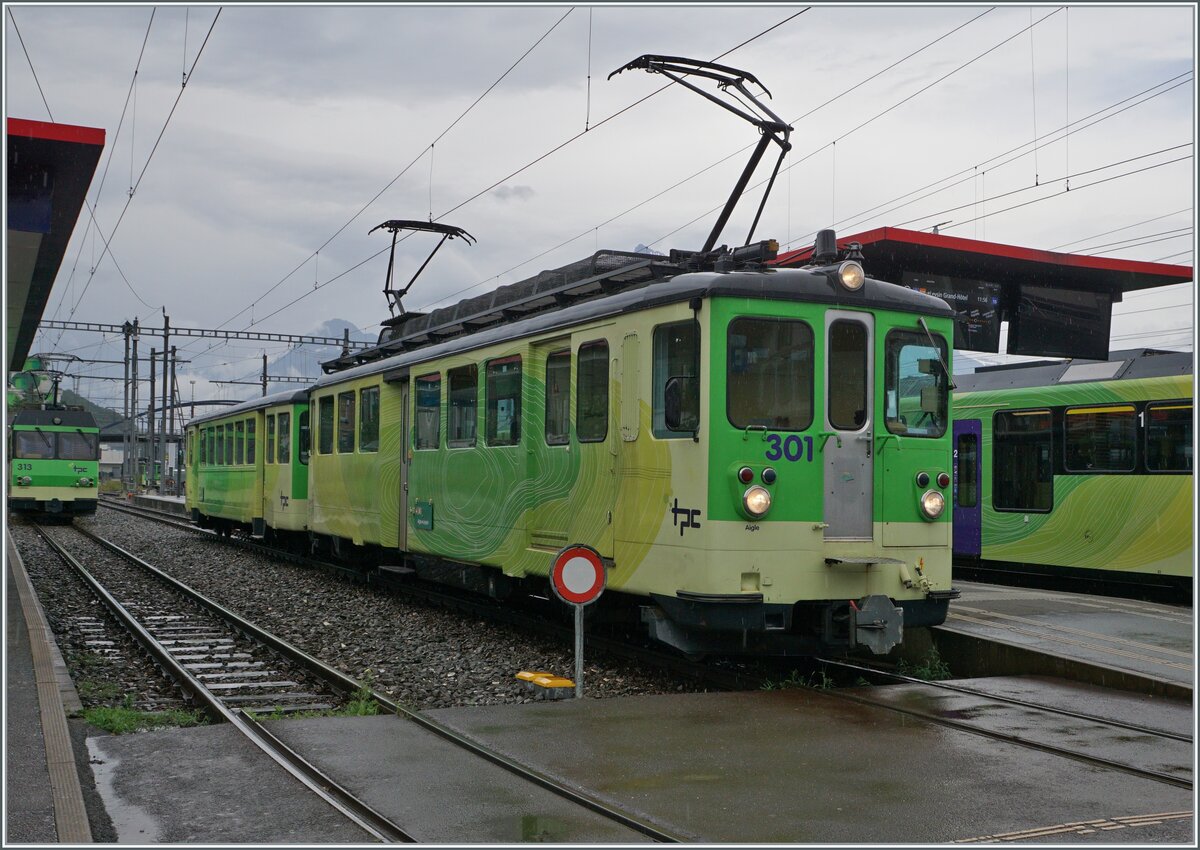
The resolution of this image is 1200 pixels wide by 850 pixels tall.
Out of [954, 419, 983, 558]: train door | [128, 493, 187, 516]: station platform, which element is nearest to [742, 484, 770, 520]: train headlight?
[954, 419, 983, 558]: train door

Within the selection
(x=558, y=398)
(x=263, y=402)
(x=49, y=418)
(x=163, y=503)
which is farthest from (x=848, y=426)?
(x=163, y=503)

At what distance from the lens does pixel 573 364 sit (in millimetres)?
9930

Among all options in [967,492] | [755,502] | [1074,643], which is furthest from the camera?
[967,492]

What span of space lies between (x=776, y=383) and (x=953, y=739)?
9.32 ft

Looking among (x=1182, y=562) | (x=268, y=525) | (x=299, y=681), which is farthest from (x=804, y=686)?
(x=268, y=525)

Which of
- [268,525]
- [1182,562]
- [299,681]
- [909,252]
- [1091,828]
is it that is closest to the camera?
[1091,828]

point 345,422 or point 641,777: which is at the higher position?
point 345,422

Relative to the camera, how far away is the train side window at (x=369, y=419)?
15.2m

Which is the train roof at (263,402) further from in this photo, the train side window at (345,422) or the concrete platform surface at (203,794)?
the concrete platform surface at (203,794)

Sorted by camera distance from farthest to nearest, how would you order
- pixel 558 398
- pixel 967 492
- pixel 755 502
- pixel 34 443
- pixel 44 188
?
1. pixel 34 443
2. pixel 967 492
3. pixel 44 188
4. pixel 558 398
5. pixel 755 502

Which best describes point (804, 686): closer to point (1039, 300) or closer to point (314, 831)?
point (314, 831)

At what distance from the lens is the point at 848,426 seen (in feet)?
28.6

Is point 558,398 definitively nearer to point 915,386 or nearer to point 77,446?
point 915,386

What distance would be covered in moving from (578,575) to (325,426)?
10.1 m
